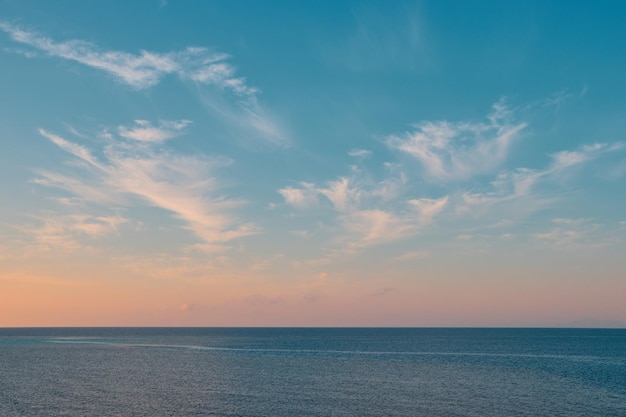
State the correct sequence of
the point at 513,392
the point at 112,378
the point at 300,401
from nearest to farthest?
the point at 300,401, the point at 513,392, the point at 112,378

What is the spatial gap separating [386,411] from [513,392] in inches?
981

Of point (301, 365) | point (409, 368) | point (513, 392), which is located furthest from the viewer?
point (301, 365)

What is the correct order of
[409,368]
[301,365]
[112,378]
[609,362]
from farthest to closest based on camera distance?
[609,362] < [301,365] < [409,368] < [112,378]

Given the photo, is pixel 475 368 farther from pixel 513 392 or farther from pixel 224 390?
pixel 224 390

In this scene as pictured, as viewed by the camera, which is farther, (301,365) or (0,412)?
(301,365)

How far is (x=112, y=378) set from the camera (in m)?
93.9

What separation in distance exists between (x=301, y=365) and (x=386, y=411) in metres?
57.0

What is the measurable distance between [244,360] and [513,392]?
237ft

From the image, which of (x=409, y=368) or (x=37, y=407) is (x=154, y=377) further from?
(x=409, y=368)

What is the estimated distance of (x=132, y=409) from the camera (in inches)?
2564

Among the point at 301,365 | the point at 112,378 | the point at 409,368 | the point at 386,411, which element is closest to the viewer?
the point at 386,411

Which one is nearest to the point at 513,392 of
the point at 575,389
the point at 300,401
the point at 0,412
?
the point at 575,389

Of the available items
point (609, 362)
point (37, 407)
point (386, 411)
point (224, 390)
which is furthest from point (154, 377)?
point (609, 362)

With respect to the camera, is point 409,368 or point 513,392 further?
point 409,368
